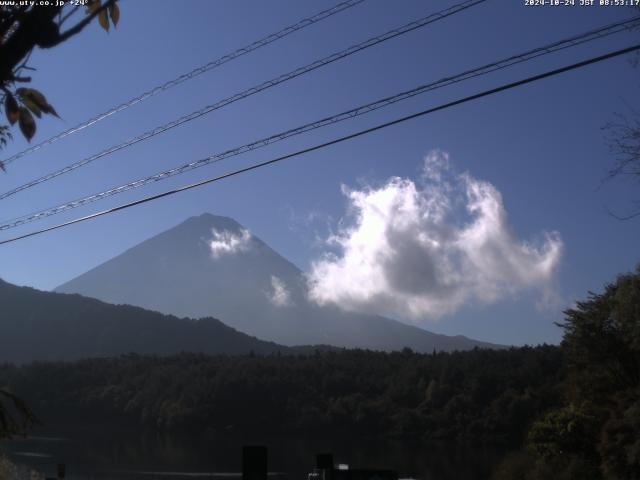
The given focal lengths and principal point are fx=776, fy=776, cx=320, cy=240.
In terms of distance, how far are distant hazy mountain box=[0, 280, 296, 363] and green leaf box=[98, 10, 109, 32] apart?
152 metres

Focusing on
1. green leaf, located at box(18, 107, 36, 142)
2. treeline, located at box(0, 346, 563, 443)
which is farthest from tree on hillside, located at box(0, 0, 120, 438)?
treeline, located at box(0, 346, 563, 443)

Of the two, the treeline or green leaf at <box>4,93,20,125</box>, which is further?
the treeline

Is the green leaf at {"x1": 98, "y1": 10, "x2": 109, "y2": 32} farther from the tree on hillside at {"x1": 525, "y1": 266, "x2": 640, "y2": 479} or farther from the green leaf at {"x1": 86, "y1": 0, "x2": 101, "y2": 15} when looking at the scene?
the tree on hillside at {"x1": 525, "y1": 266, "x2": 640, "y2": 479}

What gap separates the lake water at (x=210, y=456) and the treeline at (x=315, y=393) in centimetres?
427

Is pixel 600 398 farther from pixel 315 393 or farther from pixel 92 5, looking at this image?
pixel 315 393

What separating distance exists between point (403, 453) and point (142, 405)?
40.6 metres

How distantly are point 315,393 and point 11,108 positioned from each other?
94.1m

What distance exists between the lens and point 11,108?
324 centimetres

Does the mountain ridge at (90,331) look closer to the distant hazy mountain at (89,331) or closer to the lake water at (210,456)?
the distant hazy mountain at (89,331)

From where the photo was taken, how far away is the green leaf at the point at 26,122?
329 cm


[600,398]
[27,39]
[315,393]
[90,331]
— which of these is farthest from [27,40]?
[90,331]

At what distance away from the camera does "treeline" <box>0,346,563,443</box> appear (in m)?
77.9

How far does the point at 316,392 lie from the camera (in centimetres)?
9556

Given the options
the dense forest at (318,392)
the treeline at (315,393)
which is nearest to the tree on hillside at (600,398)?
the dense forest at (318,392)
